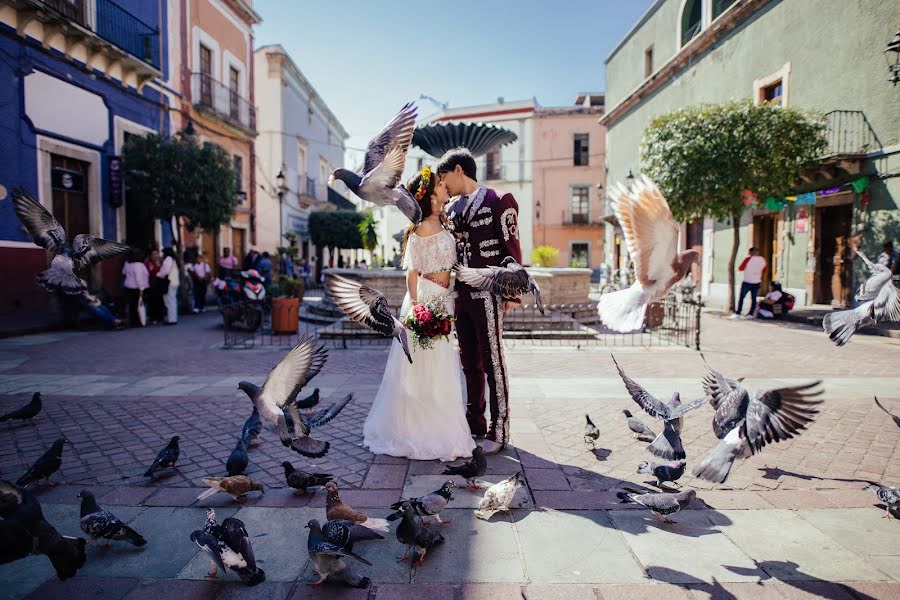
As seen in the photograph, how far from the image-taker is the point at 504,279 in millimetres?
3361

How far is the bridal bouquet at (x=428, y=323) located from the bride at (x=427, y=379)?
6cm

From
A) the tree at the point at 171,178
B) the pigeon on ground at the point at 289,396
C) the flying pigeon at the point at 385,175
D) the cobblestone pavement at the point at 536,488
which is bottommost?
the cobblestone pavement at the point at 536,488

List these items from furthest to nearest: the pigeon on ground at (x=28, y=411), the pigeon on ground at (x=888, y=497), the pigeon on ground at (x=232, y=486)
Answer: the pigeon on ground at (x=28, y=411), the pigeon on ground at (x=232, y=486), the pigeon on ground at (x=888, y=497)

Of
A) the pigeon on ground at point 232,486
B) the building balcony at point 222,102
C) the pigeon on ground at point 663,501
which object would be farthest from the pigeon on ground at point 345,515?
the building balcony at point 222,102

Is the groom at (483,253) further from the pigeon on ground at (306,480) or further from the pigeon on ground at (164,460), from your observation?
the pigeon on ground at (164,460)

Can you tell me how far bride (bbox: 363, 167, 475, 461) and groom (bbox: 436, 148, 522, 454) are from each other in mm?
124

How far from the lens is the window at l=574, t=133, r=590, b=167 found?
35125 millimetres

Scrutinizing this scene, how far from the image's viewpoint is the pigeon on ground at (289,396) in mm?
3355

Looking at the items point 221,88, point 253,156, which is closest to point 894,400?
point 221,88

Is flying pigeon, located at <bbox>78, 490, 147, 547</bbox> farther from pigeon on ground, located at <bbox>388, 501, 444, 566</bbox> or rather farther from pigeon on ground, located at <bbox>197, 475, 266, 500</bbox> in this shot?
pigeon on ground, located at <bbox>388, 501, 444, 566</bbox>

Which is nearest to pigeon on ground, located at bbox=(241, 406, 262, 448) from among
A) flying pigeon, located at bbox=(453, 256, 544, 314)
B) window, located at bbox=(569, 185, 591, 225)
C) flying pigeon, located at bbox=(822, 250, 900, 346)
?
flying pigeon, located at bbox=(453, 256, 544, 314)

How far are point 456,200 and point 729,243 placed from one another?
17.4 meters

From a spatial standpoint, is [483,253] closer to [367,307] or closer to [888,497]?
[367,307]

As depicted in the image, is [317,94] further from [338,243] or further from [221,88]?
[221,88]
